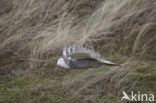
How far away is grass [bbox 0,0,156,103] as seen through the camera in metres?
2.39

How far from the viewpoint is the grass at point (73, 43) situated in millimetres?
2391

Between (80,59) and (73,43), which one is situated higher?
(73,43)

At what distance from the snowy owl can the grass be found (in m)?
0.07

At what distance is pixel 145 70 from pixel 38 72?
920 mm

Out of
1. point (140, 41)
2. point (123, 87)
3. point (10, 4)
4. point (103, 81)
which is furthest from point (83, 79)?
point (10, 4)

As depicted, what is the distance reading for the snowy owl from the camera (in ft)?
8.84

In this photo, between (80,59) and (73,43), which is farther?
(73,43)

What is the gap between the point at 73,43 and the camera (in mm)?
2924

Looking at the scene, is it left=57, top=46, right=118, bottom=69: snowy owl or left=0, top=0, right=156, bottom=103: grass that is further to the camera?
left=57, top=46, right=118, bottom=69: snowy owl

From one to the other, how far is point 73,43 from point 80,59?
242mm

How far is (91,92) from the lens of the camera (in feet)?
7.73

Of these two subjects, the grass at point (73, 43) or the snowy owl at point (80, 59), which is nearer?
the grass at point (73, 43)

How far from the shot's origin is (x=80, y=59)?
108 inches

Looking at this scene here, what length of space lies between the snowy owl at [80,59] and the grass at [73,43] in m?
0.07
